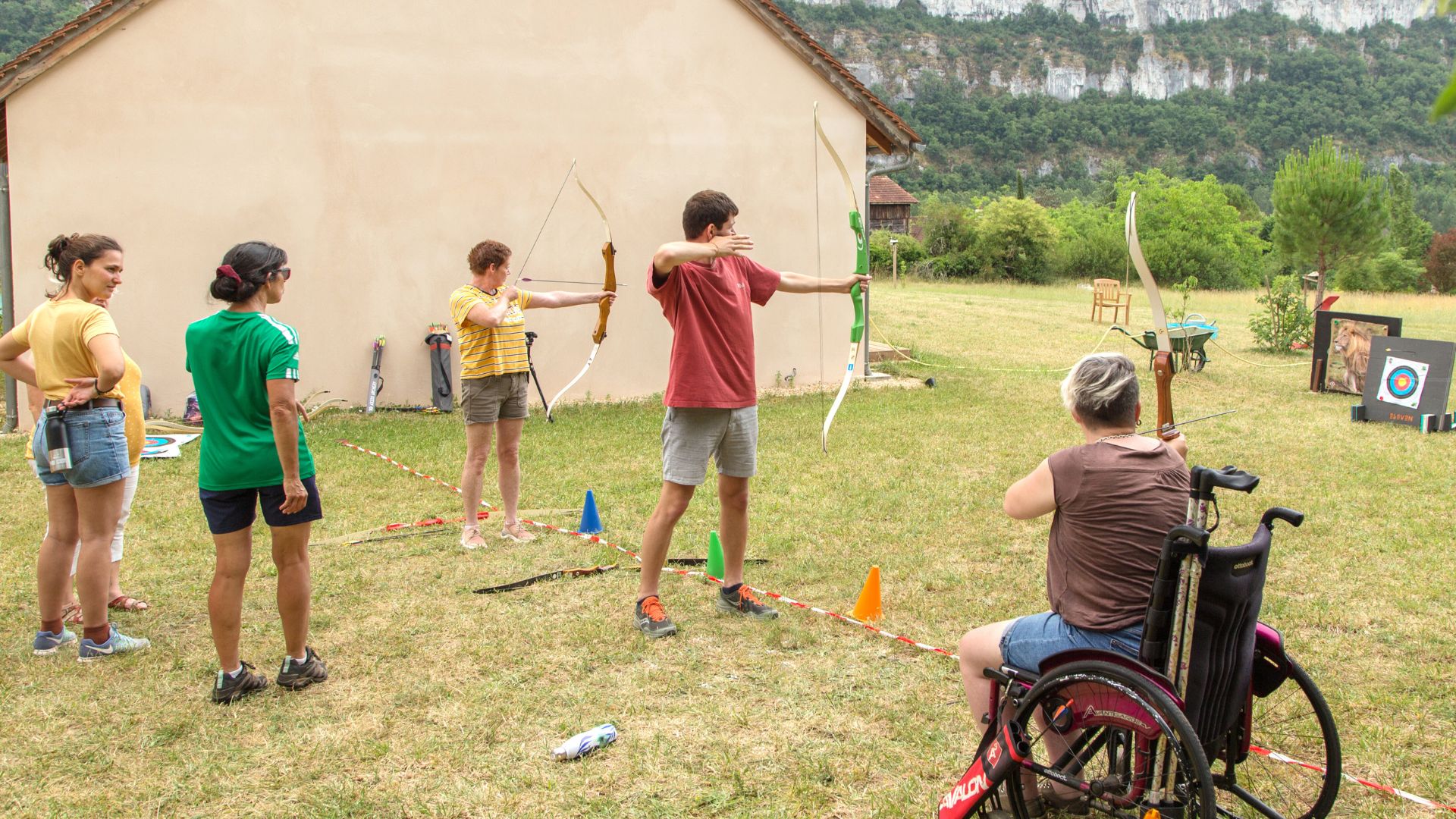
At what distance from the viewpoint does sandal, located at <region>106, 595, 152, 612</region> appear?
15.0 feet

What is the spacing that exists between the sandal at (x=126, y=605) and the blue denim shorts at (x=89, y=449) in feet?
2.85

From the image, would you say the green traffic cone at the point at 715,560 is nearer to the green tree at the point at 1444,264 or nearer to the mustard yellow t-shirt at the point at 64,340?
the mustard yellow t-shirt at the point at 64,340

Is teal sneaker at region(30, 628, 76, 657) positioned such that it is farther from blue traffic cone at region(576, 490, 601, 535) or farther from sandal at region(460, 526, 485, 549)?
blue traffic cone at region(576, 490, 601, 535)

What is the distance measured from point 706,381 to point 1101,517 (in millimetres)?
1911

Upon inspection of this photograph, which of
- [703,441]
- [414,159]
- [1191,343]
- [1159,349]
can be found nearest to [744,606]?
[703,441]

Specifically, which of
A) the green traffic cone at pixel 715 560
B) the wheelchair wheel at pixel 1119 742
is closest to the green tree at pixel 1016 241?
the green traffic cone at pixel 715 560

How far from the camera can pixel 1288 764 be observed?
3049mm

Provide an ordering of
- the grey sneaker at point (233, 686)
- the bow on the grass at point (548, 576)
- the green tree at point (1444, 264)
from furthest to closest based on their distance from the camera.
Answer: the green tree at point (1444, 264)
the bow on the grass at point (548, 576)
the grey sneaker at point (233, 686)

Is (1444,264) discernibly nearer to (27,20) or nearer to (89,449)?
(27,20)

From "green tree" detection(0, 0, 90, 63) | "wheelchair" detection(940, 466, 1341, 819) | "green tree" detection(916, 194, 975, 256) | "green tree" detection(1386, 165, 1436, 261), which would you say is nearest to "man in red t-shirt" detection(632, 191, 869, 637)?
"wheelchair" detection(940, 466, 1341, 819)

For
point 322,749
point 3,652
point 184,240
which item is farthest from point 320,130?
point 322,749

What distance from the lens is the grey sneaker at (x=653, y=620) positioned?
4.15 metres

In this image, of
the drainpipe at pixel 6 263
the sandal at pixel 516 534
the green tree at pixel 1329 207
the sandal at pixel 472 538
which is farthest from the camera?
the green tree at pixel 1329 207

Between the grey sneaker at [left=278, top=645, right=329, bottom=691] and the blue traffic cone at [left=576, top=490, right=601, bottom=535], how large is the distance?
2148 mm
